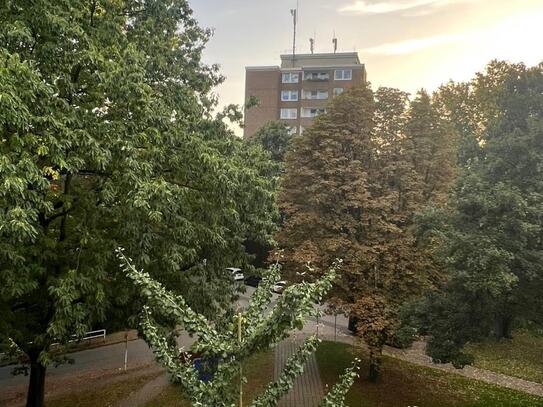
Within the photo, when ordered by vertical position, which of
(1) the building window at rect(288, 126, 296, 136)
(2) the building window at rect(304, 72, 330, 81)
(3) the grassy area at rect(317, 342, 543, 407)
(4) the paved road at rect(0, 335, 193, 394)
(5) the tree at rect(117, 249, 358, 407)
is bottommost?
(4) the paved road at rect(0, 335, 193, 394)

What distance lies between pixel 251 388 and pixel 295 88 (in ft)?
144

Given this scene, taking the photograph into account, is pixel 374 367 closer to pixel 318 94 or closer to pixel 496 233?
pixel 496 233

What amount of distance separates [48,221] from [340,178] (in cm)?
1129

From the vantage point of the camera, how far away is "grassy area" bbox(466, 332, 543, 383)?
19.7 meters

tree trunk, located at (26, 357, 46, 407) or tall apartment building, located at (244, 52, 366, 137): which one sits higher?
tall apartment building, located at (244, 52, 366, 137)

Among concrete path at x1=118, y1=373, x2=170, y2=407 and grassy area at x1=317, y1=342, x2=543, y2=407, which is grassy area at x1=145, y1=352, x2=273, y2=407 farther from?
grassy area at x1=317, y1=342, x2=543, y2=407

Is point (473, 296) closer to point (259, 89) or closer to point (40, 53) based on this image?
point (40, 53)

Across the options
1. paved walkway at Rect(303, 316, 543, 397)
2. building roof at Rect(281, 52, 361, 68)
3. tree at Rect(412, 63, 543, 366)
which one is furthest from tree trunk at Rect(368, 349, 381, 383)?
building roof at Rect(281, 52, 361, 68)

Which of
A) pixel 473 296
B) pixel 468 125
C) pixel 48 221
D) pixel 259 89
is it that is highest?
pixel 259 89

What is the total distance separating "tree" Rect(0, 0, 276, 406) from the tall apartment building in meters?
42.2

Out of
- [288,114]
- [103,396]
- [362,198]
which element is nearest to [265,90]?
[288,114]

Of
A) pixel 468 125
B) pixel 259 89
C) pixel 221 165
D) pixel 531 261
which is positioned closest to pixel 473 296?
pixel 531 261

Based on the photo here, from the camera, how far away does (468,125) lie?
122 ft

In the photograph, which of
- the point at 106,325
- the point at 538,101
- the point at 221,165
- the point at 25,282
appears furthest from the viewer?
the point at 538,101
